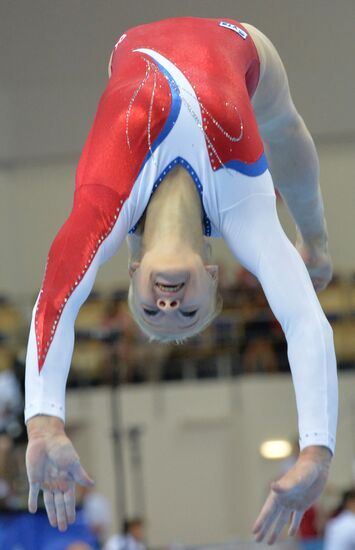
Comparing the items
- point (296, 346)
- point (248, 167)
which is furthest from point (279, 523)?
point (248, 167)

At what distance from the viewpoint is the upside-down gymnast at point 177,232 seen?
2.39m

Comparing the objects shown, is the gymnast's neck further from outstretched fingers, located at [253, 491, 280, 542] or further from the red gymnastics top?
outstretched fingers, located at [253, 491, 280, 542]

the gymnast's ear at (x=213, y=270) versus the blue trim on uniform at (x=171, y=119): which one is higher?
the blue trim on uniform at (x=171, y=119)

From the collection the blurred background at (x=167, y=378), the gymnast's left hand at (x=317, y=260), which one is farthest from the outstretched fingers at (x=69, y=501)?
the blurred background at (x=167, y=378)

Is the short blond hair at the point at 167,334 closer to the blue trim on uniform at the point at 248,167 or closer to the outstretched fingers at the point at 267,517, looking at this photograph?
the blue trim on uniform at the point at 248,167

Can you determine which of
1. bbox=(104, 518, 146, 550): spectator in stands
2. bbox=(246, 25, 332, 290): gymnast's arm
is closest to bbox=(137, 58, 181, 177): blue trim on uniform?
bbox=(246, 25, 332, 290): gymnast's arm

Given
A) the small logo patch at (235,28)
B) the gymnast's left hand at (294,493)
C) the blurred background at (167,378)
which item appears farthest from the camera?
the blurred background at (167,378)

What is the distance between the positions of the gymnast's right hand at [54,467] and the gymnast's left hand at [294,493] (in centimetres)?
35

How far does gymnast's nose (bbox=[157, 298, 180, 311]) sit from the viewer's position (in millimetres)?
2461

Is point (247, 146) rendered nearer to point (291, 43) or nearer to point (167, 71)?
point (167, 71)

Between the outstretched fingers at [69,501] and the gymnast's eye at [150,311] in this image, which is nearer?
the outstretched fingers at [69,501]

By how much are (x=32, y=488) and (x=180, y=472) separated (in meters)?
5.42

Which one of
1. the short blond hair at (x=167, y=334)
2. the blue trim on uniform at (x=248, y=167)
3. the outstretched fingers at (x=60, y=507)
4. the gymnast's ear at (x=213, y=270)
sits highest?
the blue trim on uniform at (x=248, y=167)

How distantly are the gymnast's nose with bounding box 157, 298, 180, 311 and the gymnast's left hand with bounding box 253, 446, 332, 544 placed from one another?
40cm
